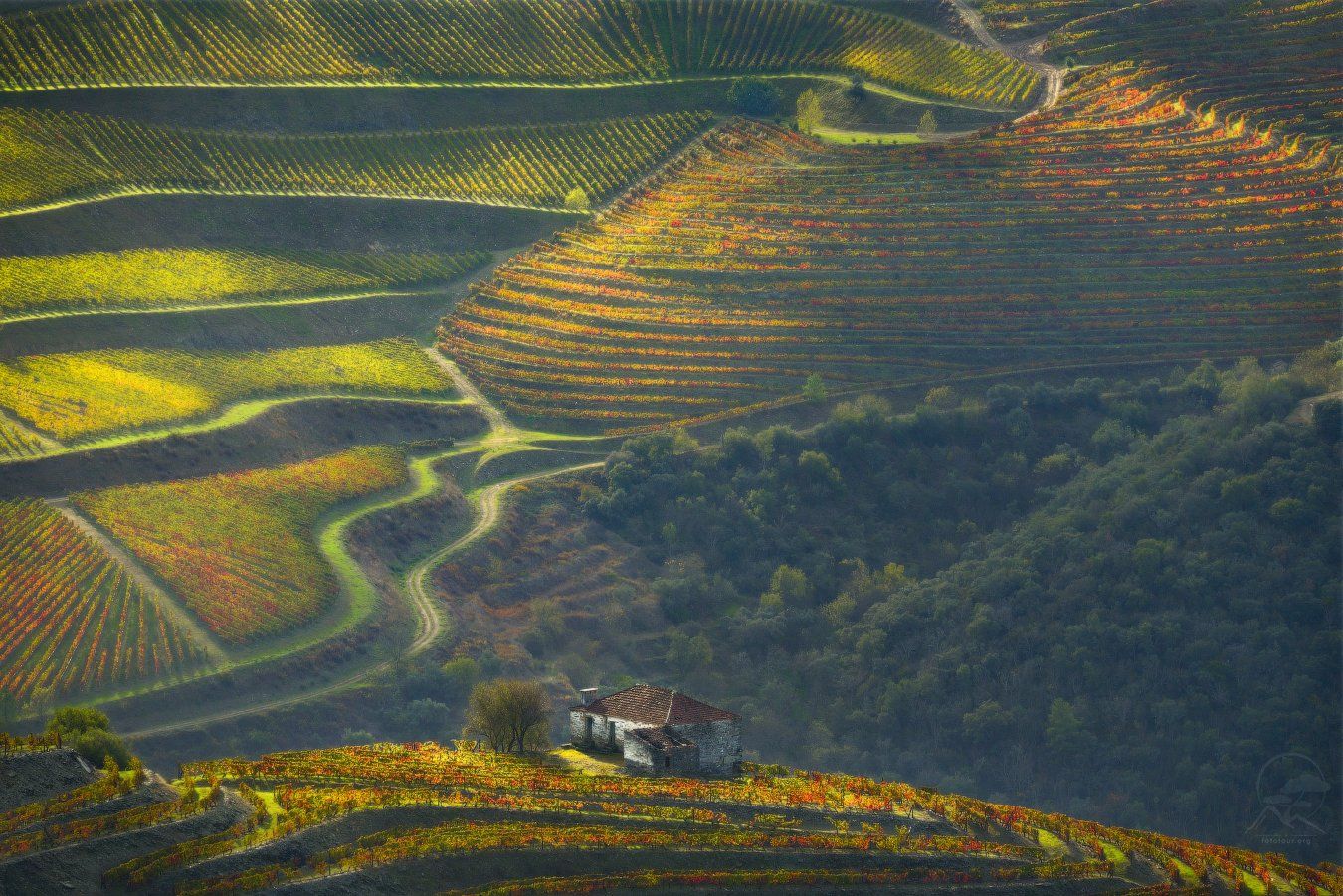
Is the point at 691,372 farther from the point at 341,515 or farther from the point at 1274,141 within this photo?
the point at 1274,141

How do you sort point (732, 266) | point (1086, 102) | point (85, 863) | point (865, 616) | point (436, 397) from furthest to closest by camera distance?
point (1086, 102)
point (732, 266)
point (436, 397)
point (865, 616)
point (85, 863)

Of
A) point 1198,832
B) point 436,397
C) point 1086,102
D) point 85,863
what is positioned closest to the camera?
point 85,863

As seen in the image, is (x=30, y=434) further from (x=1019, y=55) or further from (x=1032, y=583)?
(x=1019, y=55)

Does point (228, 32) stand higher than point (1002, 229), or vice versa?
point (228, 32)

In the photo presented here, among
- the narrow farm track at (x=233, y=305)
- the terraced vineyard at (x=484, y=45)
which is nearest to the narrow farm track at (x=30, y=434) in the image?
the narrow farm track at (x=233, y=305)

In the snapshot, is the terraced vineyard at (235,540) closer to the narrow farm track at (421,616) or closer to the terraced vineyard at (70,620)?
the terraced vineyard at (70,620)

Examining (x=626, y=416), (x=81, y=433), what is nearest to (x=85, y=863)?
(x=81, y=433)
